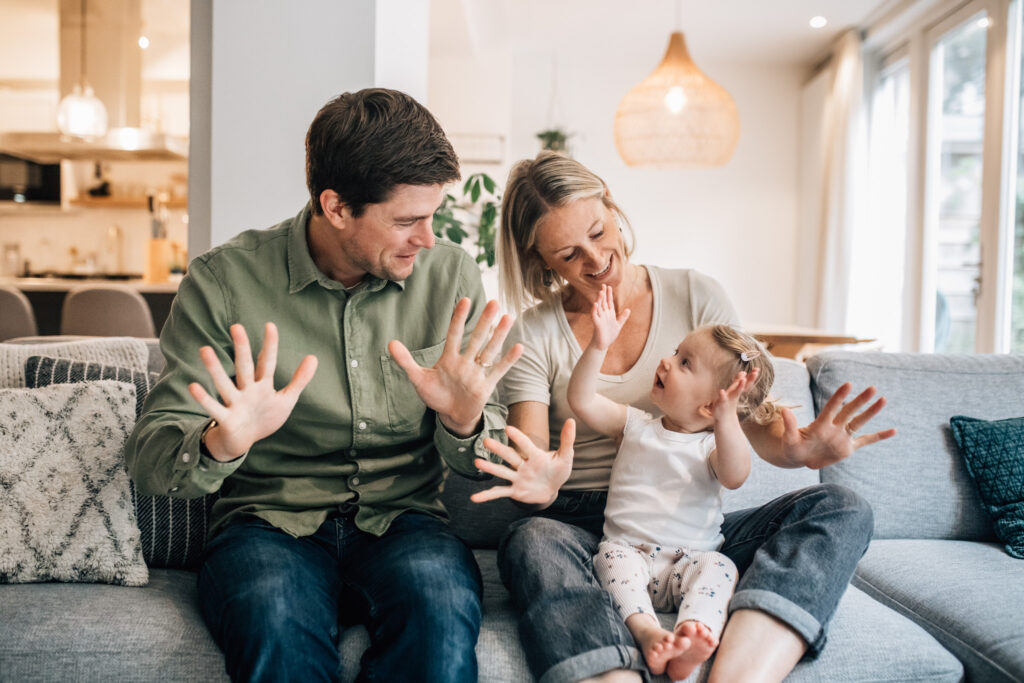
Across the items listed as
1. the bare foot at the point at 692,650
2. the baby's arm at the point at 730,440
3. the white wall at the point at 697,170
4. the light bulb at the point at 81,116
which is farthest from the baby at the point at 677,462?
the white wall at the point at 697,170

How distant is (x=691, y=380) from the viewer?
4.98ft

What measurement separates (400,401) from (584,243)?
0.48m

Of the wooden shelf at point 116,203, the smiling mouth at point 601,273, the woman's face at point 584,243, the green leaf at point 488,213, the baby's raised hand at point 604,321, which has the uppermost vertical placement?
the wooden shelf at point 116,203

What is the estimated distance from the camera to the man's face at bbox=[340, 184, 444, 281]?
1.37 meters

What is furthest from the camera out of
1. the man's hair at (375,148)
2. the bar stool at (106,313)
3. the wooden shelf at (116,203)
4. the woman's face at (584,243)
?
the wooden shelf at (116,203)

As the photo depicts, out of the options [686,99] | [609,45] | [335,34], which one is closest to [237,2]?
[335,34]

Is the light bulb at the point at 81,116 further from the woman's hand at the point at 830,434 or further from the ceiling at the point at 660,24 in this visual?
the woman's hand at the point at 830,434

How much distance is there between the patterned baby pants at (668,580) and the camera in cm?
129

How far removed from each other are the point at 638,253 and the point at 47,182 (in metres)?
4.72

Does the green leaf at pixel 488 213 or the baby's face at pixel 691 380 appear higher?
the green leaf at pixel 488 213

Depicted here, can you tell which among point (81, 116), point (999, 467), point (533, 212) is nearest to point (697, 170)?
point (81, 116)

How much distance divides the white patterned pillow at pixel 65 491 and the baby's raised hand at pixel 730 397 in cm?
104

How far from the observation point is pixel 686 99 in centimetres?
406

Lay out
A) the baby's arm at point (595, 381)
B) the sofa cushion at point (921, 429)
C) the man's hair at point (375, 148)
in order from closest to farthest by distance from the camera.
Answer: the man's hair at point (375, 148) → the baby's arm at point (595, 381) → the sofa cushion at point (921, 429)
